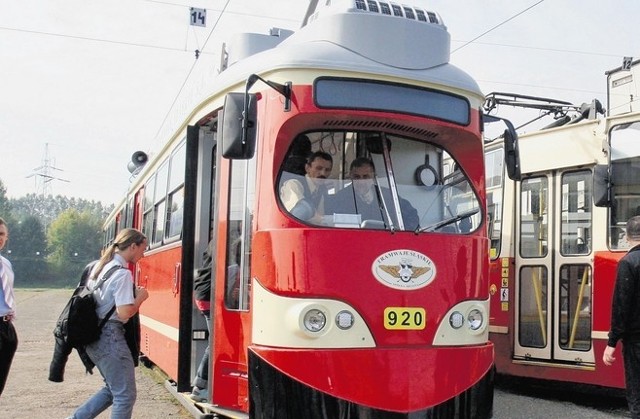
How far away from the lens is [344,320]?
513 centimetres

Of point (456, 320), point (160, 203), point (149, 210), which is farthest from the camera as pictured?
point (149, 210)

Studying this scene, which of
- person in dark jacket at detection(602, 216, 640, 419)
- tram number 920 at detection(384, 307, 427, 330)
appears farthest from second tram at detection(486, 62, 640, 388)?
tram number 920 at detection(384, 307, 427, 330)

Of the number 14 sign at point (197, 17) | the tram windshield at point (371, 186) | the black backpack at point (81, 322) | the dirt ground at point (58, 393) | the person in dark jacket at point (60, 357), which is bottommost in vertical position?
the dirt ground at point (58, 393)

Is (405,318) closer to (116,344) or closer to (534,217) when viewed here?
(116,344)

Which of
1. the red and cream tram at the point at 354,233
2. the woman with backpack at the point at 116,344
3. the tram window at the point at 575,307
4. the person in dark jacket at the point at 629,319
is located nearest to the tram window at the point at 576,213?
the tram window at the point at 575,307

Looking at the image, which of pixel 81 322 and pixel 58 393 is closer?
pixel 81 322

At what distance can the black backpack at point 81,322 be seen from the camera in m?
5.62

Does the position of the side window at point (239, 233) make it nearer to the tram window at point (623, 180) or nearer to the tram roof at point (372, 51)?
the tram roof at point (372, 51)

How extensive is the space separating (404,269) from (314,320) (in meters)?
0.72

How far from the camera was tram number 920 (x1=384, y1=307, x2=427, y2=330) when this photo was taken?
521 cm

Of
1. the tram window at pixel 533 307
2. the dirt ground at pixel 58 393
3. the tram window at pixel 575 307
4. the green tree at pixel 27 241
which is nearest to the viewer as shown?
the dirt ground at pixel 58 393

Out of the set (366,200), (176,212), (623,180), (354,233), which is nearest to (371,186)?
(366,200)

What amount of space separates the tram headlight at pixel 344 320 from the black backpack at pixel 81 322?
1786 mm

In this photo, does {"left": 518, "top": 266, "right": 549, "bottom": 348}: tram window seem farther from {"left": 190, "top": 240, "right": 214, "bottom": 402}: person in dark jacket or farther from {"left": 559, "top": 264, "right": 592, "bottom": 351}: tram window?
{"left": 190, "top": 240, "right": 214, "bottom": 402}: person in dark jacket
